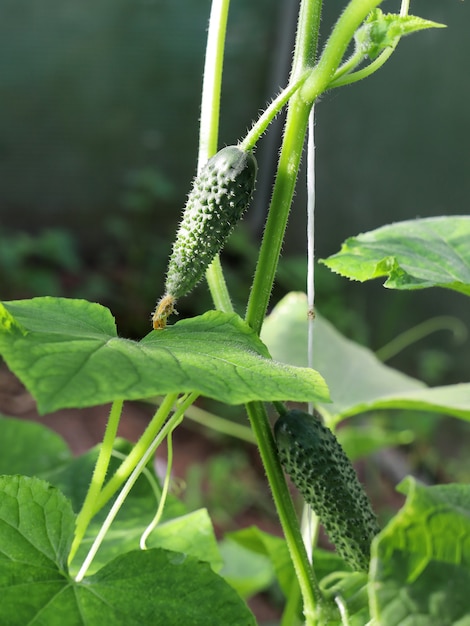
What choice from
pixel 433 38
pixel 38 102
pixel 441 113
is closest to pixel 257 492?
pixel 441 113

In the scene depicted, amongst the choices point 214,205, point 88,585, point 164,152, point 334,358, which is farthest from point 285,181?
point 164,152

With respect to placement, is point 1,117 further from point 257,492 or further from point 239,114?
point 257,492

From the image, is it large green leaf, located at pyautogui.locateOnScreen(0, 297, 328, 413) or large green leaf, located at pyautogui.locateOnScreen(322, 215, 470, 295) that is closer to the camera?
large green leaf, located at pyautogui.locateOnScreen(0, 297, 328, 413)

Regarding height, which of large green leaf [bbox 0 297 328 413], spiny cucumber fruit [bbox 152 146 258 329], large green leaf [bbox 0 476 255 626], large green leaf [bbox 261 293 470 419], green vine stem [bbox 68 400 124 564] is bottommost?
large green leaf [bbox 261 293 470 419]

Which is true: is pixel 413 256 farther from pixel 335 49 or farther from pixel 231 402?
pixel 231 402

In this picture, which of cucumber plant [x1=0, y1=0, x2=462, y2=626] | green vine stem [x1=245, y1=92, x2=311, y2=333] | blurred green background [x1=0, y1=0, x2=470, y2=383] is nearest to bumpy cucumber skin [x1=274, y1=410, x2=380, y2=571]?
cucumber plant [x1=0, y1=0, x2=462, y2=626]

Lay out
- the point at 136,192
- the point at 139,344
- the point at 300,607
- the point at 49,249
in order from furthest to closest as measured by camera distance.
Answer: the point at 136,192
the point at 49,249
the point at 300,607
the point at 139,344

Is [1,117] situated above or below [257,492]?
above

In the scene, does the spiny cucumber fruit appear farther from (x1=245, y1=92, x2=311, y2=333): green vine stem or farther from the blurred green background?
the blurred green background
